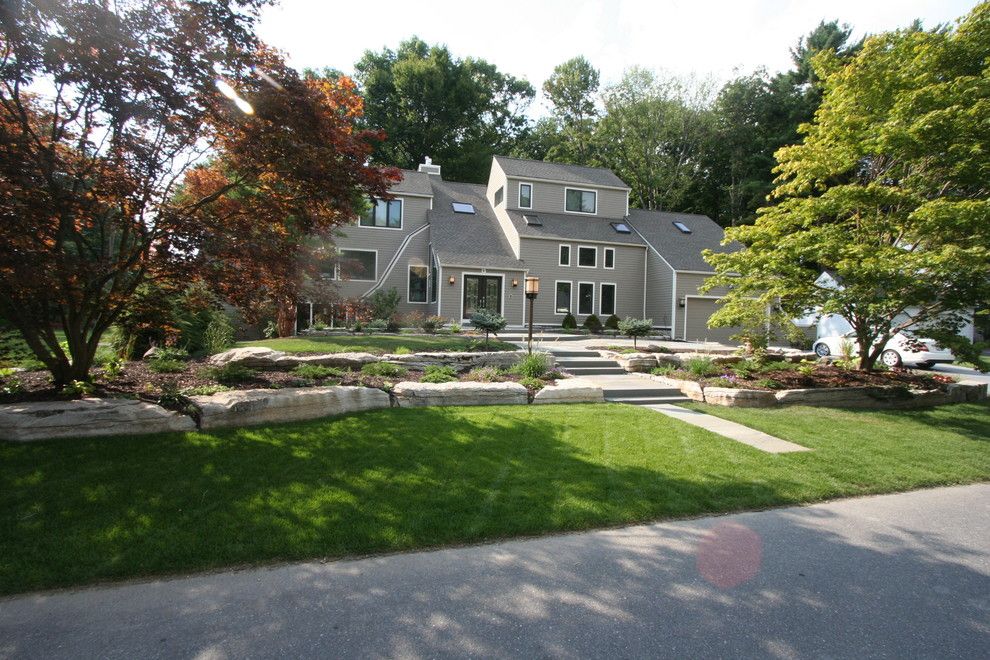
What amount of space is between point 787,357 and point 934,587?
36.2 ft

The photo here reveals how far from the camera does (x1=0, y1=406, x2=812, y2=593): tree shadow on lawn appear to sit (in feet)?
11.2

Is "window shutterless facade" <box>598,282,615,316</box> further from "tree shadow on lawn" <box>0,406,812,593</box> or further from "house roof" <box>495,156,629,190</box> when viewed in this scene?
"tree shadow on lawn" <box>0,406,812,593</box>

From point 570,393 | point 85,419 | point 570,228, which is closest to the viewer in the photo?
point 85,419

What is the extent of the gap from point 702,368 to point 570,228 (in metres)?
14.9

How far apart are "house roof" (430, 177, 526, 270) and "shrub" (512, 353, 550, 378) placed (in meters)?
11.9

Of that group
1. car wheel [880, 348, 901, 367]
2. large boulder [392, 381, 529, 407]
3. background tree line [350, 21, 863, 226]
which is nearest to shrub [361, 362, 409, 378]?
large boulder [392, 381, 529, 407]

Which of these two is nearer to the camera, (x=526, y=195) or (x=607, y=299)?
(x=607, y=299)

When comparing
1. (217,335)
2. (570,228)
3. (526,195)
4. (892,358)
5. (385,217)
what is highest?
(526,195)

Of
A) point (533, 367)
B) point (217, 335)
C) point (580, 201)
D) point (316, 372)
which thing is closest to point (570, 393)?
point (533, 367)

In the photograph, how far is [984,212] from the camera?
8.14 metres

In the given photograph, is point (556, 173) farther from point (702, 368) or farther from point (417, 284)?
point (702, 368)

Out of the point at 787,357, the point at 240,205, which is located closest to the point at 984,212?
the point at 787,357

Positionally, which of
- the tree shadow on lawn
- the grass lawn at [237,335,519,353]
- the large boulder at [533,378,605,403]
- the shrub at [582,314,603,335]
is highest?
the shrub at [582,314,603,335]

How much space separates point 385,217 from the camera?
23328mm
